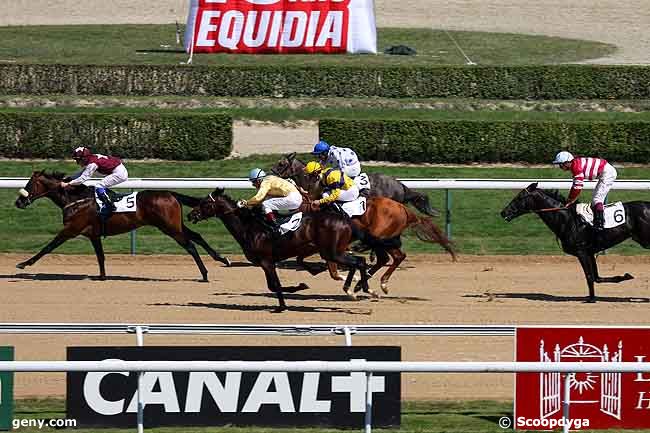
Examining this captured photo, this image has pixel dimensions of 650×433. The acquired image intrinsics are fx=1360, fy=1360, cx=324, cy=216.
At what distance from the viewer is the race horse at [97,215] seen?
1388 centimetres

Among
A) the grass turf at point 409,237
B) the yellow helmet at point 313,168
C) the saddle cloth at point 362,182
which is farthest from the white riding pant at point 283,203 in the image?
the grass turf at point 409,237

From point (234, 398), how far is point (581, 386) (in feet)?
6.84

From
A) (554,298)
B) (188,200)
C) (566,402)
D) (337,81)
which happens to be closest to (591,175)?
(554,298)

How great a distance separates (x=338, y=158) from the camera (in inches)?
541

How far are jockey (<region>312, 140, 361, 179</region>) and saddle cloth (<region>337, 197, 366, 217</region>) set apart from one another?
0.68m

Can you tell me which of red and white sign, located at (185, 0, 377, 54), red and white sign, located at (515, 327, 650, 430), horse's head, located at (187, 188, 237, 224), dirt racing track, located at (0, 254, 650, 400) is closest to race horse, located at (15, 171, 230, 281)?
dirt racing track, located at (0, 254, 650, 400)

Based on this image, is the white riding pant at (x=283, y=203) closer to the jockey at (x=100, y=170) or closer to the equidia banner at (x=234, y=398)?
the jockey at (x=100, y=170)

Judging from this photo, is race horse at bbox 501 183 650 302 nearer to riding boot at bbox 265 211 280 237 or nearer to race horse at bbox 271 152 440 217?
race horse at bbox 271 152 440 217

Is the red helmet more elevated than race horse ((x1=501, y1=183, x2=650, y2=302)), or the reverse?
the red helmet

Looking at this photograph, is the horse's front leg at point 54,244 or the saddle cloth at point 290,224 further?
the horse's front leg at point 54,244

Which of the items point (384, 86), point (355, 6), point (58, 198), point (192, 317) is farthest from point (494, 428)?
point (355, 6)

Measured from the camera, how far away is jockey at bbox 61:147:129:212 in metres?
13.8

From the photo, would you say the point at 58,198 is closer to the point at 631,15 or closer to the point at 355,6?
the point at 355,6

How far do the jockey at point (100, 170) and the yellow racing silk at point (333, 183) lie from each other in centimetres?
239
